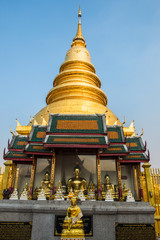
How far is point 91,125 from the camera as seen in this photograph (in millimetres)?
9516

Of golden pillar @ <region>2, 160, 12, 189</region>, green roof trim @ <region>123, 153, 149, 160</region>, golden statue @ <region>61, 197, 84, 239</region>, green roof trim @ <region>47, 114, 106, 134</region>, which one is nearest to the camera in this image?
golden statue @ <region>61, 197, 84, 239</region>

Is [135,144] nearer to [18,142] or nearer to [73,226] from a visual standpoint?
[18,142]

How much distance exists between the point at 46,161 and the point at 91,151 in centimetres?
303

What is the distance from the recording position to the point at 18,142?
1065 centimetres

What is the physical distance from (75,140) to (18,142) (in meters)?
3.74

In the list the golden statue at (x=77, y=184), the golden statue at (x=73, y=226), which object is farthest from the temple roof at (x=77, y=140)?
the golden statue at (x=73, y=226)

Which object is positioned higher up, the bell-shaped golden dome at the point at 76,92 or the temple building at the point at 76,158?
the bell-shaped golden dome at the point at 76,92

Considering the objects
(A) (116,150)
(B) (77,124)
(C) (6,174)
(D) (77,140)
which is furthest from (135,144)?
(C) (6,174)

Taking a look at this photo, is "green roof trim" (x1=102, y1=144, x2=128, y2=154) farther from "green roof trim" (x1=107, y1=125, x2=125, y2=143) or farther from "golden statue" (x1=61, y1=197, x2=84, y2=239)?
"golden statue" (x1=61, y1=197, x2=84, y2=239)

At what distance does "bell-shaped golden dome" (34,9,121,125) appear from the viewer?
13.7 metres

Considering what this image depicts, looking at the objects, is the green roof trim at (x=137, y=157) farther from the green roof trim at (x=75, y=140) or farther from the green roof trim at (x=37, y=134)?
the green roof trim at (x=37, y=134)

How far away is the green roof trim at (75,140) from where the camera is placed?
830cm

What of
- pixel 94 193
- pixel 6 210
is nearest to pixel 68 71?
pixel 94 193

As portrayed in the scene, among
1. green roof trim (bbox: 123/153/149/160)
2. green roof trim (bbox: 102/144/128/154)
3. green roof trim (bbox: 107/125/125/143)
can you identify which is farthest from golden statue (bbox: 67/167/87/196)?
green roof trim (bbox: 123/153/149/160)
